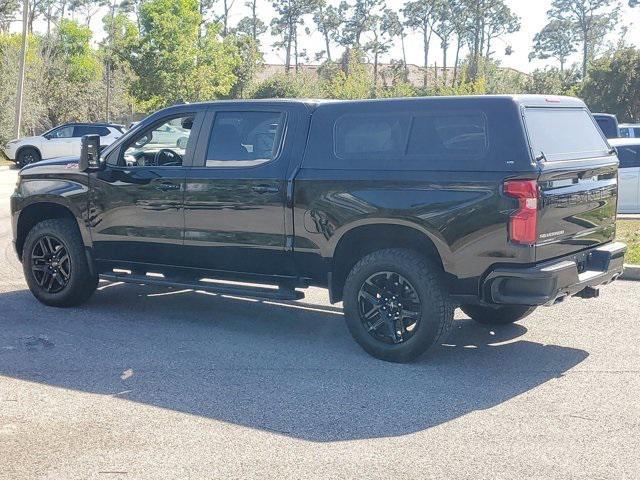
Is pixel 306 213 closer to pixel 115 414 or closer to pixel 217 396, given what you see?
pixel 217 396

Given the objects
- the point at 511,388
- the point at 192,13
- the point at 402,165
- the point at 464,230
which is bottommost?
the point at 511,388

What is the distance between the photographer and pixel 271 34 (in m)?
97.1

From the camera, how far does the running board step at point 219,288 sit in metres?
7.32

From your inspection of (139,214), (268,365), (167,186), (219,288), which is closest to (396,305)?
(268,365)

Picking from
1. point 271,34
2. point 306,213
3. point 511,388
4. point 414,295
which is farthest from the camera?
point 271,34

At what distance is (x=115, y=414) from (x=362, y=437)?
5.14ft

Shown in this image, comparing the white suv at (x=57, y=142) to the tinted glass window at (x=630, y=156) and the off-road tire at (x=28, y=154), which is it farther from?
the tinted glass window at (x=630, y=156)

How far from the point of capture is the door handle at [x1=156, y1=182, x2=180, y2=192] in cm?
776

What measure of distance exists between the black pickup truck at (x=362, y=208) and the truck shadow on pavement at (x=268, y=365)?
1.22 feet

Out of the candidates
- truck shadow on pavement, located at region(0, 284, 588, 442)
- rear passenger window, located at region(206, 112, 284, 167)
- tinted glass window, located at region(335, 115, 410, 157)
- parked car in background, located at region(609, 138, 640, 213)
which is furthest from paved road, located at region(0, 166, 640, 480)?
parked car in background, located at region(609, 138, 640, 213)

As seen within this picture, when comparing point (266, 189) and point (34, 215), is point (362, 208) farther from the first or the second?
point (34, 215)

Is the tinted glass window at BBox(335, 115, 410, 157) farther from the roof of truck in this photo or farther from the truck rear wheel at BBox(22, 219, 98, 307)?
the truck rear wheel at BBox(22, 219, 98, 307)

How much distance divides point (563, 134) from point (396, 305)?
1.84 meters

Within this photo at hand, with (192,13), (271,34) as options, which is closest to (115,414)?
(192,13)
